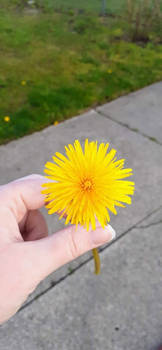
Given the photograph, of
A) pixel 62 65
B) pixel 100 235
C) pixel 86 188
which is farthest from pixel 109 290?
pixel 62 65

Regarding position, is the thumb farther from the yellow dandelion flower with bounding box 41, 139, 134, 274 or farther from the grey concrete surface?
the grey concrete surface

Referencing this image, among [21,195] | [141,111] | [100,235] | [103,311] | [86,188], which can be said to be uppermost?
[86,188]

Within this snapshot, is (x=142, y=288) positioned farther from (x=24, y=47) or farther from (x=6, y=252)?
(x=24, y=47)

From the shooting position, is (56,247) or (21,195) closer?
(56,247)

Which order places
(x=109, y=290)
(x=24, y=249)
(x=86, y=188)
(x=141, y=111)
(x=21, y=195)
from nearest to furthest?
(x=86, y=188)
(x=24, y=249)
(x=21, y=195)
(x=109, y=290)
(x=141, y=111)

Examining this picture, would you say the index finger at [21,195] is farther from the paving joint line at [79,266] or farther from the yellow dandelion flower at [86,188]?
the paving joint line at [79,266]

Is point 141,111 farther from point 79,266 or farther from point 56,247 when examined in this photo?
point 56,247
